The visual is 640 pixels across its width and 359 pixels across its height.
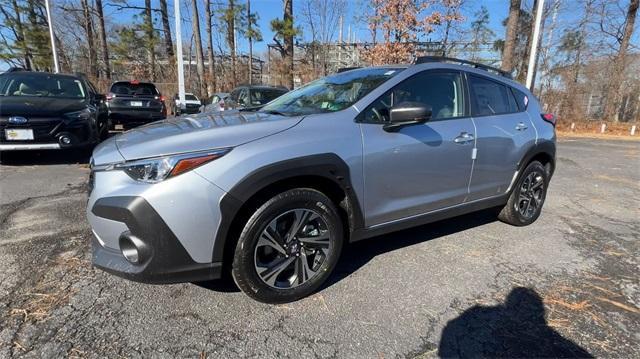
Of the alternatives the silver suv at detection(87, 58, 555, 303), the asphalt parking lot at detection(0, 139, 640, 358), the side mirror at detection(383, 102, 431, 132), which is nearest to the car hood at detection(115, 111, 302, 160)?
the silver suv at detection(87, 58, 555, 303)

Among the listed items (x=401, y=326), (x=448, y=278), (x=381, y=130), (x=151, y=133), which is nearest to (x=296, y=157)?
(x=381, y=130)

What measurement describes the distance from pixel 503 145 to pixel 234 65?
23782mm

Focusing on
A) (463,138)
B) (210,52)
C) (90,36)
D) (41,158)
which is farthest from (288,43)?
(463,138)

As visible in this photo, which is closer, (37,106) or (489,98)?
(489,98)

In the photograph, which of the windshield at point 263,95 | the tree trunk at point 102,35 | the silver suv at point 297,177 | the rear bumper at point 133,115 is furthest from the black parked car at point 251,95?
the tree trunk at point 102,35

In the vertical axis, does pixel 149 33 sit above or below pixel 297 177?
above

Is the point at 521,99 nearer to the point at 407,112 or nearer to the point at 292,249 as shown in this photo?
the point at 407,112

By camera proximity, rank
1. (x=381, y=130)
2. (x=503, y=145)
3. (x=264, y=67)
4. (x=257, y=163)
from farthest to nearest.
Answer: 1. (x=264, y=67)
2. (x=503, y=145)
3. (x=381, y=130)
4. (x=257, y=163)

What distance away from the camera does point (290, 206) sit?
2.42 meters

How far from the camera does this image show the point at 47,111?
243 inches

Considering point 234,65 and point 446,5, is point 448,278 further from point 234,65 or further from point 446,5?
point 234,65

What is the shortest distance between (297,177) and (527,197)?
120 inches

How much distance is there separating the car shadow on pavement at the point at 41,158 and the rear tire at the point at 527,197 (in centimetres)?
726

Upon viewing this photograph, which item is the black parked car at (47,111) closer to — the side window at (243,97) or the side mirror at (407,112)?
the side window at (243,97)
